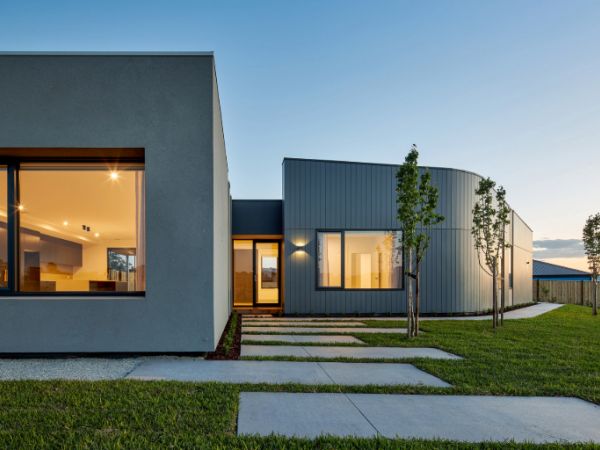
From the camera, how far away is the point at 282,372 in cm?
448

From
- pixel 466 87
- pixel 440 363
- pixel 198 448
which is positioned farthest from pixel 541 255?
pixel 198 448

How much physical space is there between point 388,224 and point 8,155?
918cm

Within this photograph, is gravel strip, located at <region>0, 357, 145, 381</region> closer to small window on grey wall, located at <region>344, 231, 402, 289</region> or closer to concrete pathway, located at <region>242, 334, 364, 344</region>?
concrete pathway, located at <region>242, 334, 364, 344</region>

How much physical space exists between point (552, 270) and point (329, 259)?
31.4 m

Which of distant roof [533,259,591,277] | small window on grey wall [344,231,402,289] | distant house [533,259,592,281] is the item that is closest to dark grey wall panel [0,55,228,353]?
small window on grey wall [344,231,402,289]

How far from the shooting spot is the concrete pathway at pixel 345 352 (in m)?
5.58

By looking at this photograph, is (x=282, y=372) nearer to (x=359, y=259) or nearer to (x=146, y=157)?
(x=146, y=157)

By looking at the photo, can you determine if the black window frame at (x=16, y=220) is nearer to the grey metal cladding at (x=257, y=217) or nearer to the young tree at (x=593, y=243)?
the grey metal cladding at (x=257, y=217)

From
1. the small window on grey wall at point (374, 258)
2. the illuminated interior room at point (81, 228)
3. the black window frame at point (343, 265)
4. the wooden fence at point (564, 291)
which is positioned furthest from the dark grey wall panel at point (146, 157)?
the wooden fence at point (564, 291)

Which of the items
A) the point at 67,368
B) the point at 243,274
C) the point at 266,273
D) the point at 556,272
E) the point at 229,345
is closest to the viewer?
the point at 67,368

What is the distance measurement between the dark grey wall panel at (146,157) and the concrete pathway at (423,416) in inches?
83.1

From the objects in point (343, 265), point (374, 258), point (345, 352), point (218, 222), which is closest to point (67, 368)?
point (218, 222)

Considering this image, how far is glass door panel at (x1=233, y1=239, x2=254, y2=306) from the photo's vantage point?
546 inches

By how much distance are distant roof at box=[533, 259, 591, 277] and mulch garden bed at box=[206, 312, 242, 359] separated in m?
33.6
